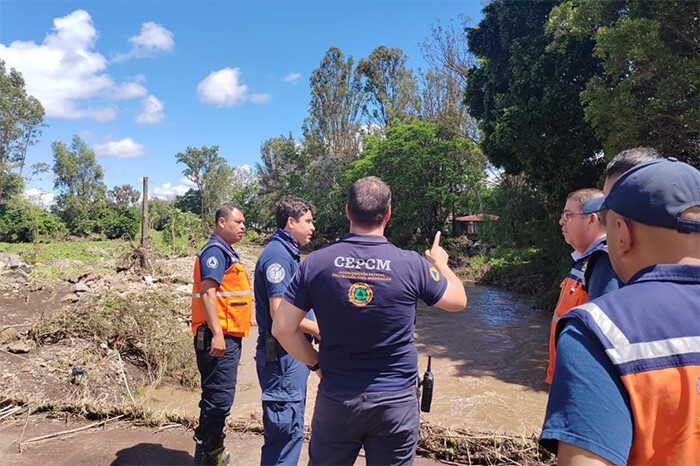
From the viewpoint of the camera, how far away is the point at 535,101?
1073cm

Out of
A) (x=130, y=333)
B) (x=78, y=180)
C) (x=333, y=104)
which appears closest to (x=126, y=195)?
(x=78, y=180)

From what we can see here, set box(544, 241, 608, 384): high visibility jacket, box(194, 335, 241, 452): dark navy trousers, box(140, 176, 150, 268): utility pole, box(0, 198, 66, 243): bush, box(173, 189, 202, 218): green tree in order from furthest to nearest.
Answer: box(173, 189, 202, 218): green tree → box(0, 198, 66, 243): bush → box(140, 176, 150, 268): utility pole → box(194, 335, 241, 452): dark navy trousers → box(544, 241, 608, 384): high visibility jacket

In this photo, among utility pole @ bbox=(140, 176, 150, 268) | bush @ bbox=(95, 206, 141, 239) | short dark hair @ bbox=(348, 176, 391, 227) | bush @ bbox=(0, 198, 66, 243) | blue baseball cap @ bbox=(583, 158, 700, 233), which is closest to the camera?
blue baseball cap @ bbox=(583, 158, 700, 233)

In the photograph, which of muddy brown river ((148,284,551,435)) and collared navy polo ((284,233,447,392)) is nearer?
collared navy polo ((284,233,447,392))

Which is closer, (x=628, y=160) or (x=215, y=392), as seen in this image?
(x=628, y=160)

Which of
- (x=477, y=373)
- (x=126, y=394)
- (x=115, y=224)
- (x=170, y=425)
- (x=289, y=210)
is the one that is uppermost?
(x=115, y=224)

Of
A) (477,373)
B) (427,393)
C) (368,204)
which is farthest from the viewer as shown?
(477,373)

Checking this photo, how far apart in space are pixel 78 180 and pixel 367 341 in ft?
169

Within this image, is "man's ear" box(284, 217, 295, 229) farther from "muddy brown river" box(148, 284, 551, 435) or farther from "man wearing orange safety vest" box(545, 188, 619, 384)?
"muddy brown river" box(148, 284, 551, 435)

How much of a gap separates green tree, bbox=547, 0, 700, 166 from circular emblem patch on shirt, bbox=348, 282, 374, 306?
6.95 meters

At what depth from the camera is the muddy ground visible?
11.2 ft

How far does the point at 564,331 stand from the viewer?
950 millimetres

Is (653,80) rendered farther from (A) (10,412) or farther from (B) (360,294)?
(A) (10,412)

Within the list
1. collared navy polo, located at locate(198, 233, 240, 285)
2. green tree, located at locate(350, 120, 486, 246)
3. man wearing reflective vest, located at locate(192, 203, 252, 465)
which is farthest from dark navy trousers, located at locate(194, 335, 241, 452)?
green tree, located at locate(350, 120, 486, 246)
